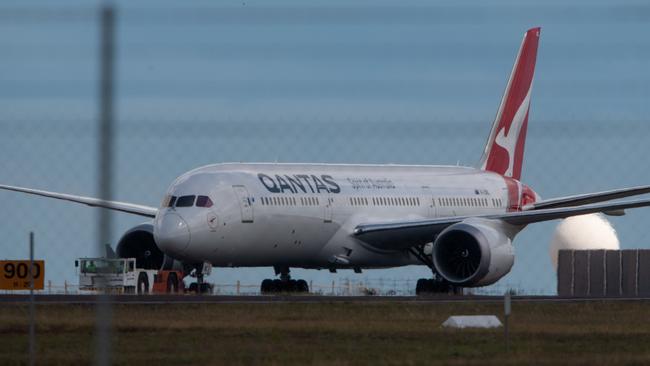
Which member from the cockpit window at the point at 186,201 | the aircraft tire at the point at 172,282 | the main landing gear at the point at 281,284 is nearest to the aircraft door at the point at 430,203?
the main landing gear at the point at 281,284

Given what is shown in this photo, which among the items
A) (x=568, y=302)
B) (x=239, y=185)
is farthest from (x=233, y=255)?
(x=568, y=302)

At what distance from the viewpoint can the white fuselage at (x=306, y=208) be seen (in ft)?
138

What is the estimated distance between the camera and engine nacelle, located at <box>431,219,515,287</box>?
43.8 m

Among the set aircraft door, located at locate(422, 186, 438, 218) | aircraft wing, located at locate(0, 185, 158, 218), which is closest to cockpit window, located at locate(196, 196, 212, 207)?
aircraft wing, located at locate(0, 185, 158, 218)

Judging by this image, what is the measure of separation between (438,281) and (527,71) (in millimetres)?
10755

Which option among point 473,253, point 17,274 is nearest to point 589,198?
point 473,253

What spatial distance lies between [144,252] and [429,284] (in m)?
9.34

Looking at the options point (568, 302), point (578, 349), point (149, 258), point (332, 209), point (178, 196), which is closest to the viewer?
point (578, 349)

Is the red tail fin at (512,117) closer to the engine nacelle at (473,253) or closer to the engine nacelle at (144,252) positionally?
the engine nacelle at (473,253)

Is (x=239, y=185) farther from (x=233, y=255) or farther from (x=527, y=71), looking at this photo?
(x=527, y=71)

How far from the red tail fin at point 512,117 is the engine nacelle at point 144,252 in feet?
41.3

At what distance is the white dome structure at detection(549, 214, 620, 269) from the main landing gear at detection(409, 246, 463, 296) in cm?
1987

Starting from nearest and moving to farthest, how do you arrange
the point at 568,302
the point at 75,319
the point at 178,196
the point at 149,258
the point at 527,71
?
the point at 75,319 < the point at 568,302 < the point at 178,196 < the point at 149,258 < the point at 527,71

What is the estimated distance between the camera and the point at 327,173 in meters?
48.0
